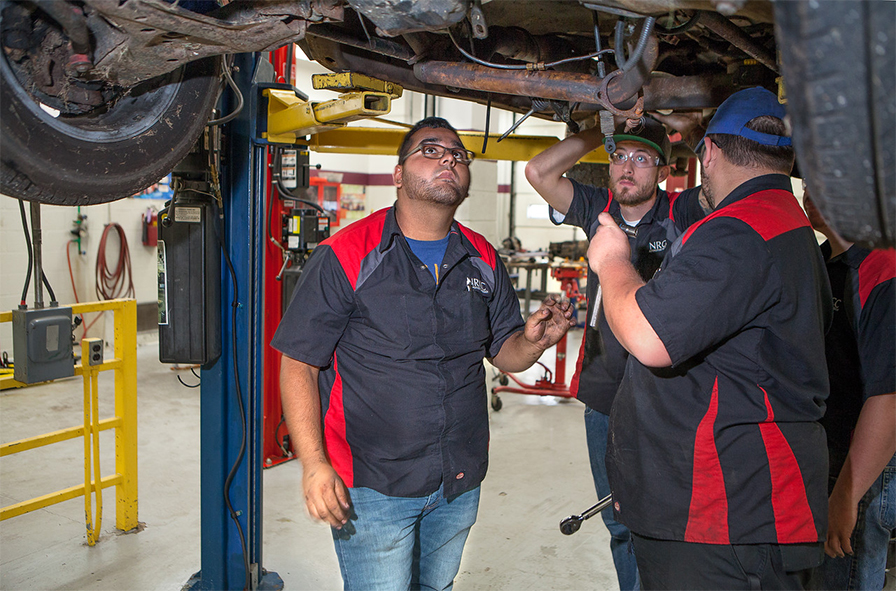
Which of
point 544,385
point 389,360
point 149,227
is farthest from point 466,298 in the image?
point 149,227

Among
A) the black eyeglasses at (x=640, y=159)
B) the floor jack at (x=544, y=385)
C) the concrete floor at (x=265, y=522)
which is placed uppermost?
the black eyeglasses at (x=640, y=159)

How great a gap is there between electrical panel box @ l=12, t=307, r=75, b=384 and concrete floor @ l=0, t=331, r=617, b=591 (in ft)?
2.95

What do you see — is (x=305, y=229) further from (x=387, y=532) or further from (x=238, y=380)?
(x=387, y=532)

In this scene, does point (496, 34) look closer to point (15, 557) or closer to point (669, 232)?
point (669, 232)

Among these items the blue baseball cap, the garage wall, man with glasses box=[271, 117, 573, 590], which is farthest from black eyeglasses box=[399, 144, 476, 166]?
the garage wall

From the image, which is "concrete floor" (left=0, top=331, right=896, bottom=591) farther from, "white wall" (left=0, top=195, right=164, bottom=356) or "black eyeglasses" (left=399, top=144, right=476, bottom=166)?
"black eyeglasses" (left=399, top=144, right=476, bottom=166)

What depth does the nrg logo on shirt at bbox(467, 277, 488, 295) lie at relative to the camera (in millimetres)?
1820

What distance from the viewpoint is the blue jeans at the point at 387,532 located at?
162cm

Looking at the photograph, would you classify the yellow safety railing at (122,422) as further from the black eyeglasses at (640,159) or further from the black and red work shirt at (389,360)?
the black eyeglasses at (640,159)

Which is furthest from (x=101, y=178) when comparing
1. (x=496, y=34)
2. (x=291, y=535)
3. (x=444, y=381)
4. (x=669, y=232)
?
(x=291, y=535)

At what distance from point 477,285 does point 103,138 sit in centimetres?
98

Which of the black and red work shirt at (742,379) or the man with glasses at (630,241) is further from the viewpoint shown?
the man with glasses at (630,241)

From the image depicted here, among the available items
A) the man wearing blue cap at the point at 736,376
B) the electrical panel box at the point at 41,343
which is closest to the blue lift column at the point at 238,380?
the electrical panel box at the point at 41,343

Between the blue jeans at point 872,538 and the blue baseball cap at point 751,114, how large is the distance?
108 centimetres
